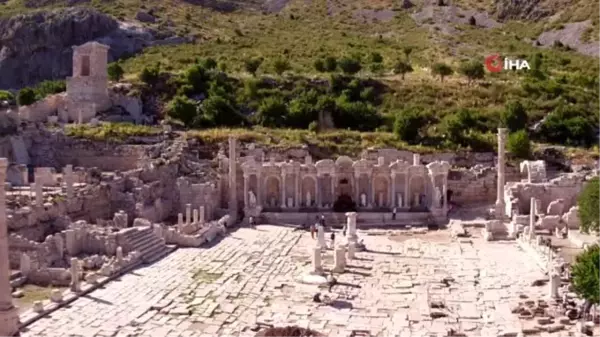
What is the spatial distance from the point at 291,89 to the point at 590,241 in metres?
30.6

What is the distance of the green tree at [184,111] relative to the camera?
51.4m

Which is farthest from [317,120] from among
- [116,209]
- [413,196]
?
[116,209]

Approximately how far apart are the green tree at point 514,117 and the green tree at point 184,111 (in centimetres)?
1913

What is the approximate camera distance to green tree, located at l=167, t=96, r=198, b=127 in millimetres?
51375

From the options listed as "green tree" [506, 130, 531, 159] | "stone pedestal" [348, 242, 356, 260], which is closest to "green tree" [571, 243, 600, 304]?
"stone pedestal" [348, 242, 356, 260]

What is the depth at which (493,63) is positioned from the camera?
67125 mm

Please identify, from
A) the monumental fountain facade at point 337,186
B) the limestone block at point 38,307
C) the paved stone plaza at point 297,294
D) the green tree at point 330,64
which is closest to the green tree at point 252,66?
the green tree at point 330,64

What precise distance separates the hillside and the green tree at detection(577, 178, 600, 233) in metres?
18.2

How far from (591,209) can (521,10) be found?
213 ft

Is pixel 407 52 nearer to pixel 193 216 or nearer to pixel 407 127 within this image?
pixel 407 127

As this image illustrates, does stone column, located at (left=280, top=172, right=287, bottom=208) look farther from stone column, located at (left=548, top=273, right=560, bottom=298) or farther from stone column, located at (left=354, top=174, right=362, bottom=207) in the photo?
stone column, located at (left=548, top=273, right=560, bottom=298)

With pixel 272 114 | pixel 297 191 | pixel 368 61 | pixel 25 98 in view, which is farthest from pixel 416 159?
pixel 25 98

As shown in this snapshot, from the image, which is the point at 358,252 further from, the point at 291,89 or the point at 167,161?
the point at 291,89

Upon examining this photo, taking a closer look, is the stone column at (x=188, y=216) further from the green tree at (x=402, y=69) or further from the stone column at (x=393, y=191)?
the green tree at (x=402, y=69)
